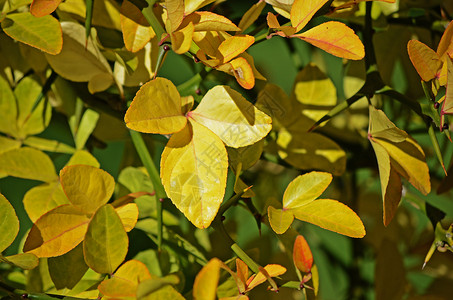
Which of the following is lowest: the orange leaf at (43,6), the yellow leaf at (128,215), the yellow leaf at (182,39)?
the yellow leaf at (128,215)

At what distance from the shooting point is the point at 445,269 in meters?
0.42

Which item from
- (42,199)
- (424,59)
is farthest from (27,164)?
(424,59)

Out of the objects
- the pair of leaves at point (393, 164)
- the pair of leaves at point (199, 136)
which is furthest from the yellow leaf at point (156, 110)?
the pair of leaves at point (393, 164)

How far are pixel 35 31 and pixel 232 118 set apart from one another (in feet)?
0.37

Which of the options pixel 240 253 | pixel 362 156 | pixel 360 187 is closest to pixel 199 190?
pixel 240 253

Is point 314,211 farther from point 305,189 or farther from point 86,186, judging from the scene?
point 86,186

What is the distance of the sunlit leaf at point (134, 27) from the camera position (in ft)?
0.80

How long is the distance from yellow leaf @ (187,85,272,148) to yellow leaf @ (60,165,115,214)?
2.3 inches

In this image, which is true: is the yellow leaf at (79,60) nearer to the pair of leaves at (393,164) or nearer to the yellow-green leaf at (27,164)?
the yellow-green leaf at (27,164)

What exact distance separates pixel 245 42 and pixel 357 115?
237 millimetres

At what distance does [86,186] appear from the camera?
230mm

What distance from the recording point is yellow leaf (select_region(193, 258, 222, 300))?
17 cm

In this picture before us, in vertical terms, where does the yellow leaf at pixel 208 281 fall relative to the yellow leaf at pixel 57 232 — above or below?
above

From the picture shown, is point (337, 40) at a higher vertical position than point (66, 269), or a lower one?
higher
